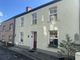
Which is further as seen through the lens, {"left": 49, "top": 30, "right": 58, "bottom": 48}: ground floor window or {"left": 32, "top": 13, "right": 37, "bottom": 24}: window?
{"left": 32, "top": 13, "right": 37, "bottom": 24}: window

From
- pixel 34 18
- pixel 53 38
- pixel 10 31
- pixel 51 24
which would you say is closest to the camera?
pixel 53 38

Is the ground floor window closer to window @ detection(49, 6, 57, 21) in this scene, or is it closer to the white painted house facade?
the white painted house facade

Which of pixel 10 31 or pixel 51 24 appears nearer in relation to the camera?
pixel 51 24

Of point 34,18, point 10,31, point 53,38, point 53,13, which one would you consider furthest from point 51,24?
point 10,31

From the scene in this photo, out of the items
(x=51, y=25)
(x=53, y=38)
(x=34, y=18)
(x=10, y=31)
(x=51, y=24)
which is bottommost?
(x=53, y=38)

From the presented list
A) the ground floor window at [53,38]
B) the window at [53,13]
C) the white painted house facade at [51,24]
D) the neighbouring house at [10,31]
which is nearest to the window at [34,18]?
the white painted house facade at [51,24]

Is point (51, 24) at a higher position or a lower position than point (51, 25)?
higher

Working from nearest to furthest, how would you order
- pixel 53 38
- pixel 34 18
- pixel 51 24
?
pixel 53 38
pixel 51 24
pixel 34 18

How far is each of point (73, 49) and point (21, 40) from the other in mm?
13271

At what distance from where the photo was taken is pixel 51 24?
16094 mm

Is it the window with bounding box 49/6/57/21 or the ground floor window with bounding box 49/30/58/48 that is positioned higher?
the window with bounding box 49/6/57/21

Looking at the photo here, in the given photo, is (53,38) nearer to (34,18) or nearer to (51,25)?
(51,25)

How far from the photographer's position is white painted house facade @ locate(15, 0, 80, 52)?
1354 cm

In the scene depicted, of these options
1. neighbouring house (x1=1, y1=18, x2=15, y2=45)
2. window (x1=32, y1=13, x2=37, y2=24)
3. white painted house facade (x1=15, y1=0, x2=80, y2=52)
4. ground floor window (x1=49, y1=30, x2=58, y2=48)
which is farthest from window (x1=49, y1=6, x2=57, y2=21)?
neighbouring house (x1=1, y1=18, x2=15, y2=45)
